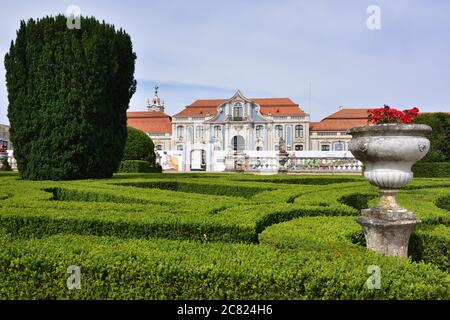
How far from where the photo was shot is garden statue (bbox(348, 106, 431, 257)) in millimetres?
3240

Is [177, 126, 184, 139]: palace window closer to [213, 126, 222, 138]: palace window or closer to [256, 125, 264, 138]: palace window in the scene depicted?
[213, 126, 222, 138]: palace window

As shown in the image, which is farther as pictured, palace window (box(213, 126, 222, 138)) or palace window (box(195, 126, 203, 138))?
palace window (box(195, 126, 203, 138))

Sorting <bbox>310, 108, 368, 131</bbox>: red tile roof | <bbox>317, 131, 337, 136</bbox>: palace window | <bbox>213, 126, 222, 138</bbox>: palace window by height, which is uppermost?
<bbox>310, 108, 368, 131</bbox>: red tile roof

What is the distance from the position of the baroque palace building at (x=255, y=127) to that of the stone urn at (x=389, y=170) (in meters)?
41.1

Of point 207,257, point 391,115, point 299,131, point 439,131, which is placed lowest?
point 207,257

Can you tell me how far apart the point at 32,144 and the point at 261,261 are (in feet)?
27.9

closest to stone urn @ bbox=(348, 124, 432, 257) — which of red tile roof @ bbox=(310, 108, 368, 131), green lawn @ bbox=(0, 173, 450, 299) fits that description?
green lawn @ bbox=(0, 173, 450, 299)

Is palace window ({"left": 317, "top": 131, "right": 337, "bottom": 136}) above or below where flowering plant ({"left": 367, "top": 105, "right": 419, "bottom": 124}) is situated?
above

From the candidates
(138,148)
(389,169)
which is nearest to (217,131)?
(138,148)

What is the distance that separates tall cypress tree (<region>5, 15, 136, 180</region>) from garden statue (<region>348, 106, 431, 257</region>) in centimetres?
751

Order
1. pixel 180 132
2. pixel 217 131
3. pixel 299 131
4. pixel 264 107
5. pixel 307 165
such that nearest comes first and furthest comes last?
pixel 307 165, pixel 299 131, pixel 217 131, pixel 180 132, pixel 264 107

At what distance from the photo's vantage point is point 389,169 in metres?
3.36

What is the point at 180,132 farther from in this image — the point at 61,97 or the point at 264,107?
the point at 61,97
